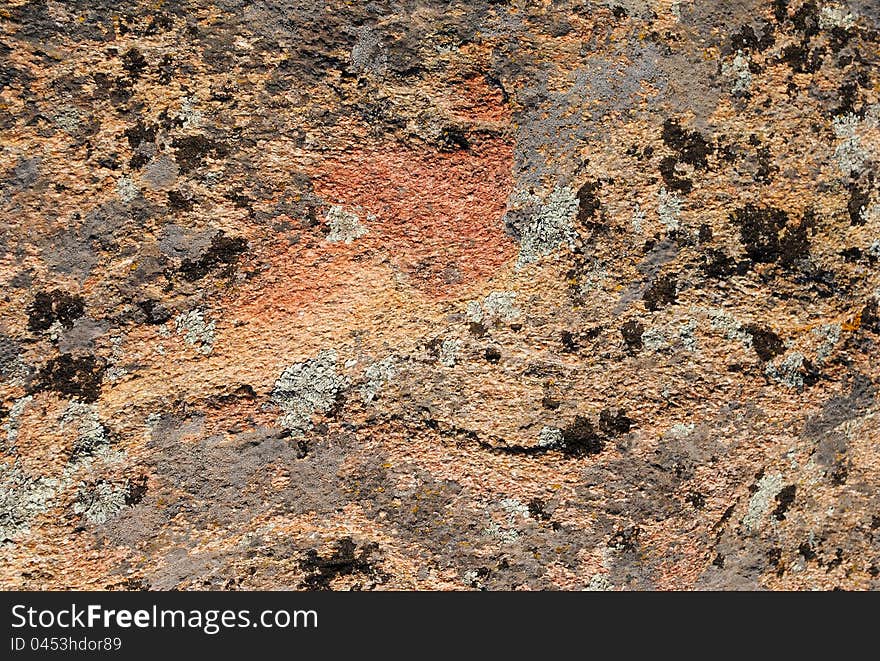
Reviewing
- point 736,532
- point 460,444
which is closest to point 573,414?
point 460,444

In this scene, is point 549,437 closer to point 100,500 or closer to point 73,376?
point 100,500

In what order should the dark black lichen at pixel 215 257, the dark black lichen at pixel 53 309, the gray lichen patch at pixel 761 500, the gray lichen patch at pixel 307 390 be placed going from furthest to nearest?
the gray lichen patch at pixel 761 500, the gray lichen patch at pixel 307 390, the dark black lichen at pixel 215 257, the dark black lichen at pixel 53 309

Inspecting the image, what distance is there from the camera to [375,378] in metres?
7.39

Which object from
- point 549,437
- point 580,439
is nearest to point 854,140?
point 580,439

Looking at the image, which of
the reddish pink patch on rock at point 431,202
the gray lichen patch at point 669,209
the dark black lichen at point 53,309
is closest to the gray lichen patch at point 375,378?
the reddish pink patch on rock at point 431,202

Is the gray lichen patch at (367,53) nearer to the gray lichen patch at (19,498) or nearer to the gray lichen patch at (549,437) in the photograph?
the gray lichen patch at (549,437)

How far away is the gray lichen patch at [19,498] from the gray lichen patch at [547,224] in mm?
5392

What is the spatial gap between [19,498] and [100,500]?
744 millimetres

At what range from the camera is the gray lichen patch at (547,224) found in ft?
24.2

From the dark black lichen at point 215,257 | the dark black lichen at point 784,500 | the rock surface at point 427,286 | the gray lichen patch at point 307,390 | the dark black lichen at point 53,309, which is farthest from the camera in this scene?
the dark black lichen at point 784,500

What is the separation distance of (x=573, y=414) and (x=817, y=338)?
2929 mm

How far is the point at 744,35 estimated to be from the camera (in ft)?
25.1

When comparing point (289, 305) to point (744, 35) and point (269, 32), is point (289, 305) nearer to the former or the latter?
point (269, 32)

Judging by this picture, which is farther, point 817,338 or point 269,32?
point 817,338
